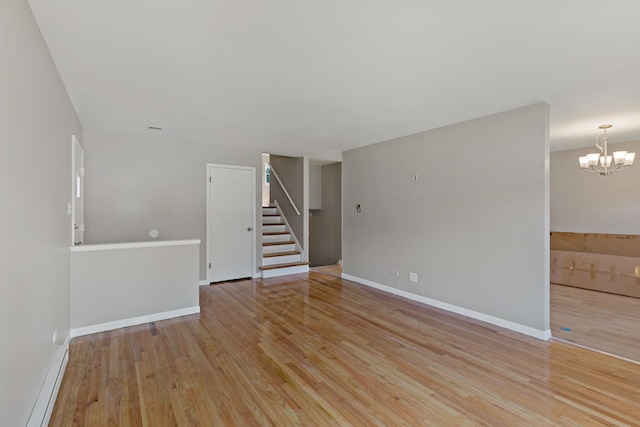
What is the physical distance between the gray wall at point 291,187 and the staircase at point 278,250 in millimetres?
206

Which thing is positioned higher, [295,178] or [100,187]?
[295,178]

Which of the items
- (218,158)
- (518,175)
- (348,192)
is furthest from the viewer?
(348,192)

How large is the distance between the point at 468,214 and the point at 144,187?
4.68 m

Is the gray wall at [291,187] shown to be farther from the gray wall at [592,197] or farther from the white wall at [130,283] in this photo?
the gray wall at [592,197]

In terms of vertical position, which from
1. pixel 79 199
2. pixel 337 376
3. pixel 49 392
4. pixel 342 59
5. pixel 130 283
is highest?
pixel 342 59

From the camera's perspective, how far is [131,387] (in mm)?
2195

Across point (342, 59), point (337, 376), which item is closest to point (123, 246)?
point (337, 376)

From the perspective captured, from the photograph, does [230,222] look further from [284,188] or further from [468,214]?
[468,214]

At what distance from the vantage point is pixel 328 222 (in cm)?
773

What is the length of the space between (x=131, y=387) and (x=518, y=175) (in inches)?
161

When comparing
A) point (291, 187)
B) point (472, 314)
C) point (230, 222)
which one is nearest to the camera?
point (472, 314)

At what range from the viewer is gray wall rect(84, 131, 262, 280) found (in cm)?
Result: 416

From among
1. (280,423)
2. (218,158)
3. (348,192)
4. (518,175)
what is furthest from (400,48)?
(218,158)

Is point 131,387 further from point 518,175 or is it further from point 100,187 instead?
point 518,175
